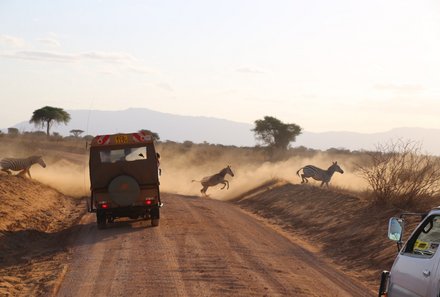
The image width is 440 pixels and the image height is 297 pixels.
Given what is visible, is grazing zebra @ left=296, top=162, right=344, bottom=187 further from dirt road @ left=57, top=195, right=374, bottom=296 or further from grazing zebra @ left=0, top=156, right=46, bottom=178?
grazing zebra @ left=0, top=156, right=46, bottom=178

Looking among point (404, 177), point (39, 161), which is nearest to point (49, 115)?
point (39, 161)

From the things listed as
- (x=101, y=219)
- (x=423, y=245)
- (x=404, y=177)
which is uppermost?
(x=404, y=177)

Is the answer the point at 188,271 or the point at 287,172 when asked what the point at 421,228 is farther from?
the point at 287,172

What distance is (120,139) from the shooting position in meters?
19.4

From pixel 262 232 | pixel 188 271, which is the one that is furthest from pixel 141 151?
pixel 188 271

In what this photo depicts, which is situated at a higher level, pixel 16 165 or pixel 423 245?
pixel 16 165

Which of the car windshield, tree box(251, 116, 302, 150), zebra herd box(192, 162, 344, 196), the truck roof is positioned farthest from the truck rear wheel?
tree box(251, 116, 302, 150)

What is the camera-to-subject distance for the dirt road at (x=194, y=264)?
35.6 feet

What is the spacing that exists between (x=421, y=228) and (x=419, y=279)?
0.67 metres

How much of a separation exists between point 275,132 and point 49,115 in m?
30.0

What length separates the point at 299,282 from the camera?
1159cm

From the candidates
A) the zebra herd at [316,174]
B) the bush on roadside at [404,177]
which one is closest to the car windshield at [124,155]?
the bush on roadside at [404,177]

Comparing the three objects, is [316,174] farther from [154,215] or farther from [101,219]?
[101,219]

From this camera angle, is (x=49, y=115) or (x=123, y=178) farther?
(x=49, y=115)
